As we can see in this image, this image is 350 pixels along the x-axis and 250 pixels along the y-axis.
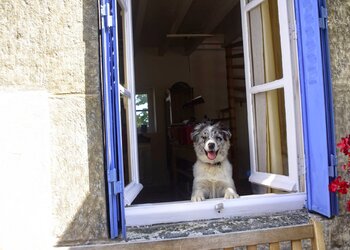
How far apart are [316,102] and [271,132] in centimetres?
68

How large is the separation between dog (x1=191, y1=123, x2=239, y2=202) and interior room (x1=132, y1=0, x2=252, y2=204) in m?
1.99

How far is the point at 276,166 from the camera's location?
317cm

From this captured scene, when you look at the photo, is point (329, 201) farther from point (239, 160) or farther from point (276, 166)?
point (239, 160)

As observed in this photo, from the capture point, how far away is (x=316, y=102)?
2605 millimetres

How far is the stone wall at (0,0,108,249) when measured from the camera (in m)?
2.41

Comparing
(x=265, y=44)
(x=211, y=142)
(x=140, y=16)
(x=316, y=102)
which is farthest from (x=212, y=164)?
(x=140, y=16)

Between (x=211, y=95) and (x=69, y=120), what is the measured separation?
651 cm

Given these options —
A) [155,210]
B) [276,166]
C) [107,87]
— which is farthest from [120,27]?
[276,166]

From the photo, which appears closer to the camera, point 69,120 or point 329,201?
point 69,120

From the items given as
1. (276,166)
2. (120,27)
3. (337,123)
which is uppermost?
(120,27)

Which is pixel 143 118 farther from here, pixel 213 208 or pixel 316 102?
pixel 316 102

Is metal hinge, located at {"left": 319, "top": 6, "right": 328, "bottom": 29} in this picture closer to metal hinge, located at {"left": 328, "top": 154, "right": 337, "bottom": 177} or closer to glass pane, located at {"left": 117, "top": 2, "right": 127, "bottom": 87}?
metal hinge, located at {"left": 328, "top": 154, "right": 337, "bottom": 177}

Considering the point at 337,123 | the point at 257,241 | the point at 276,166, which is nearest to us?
the point at 257,241

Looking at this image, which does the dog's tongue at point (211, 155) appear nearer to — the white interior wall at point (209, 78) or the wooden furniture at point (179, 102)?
the wooden furniture at point (179, 102)
